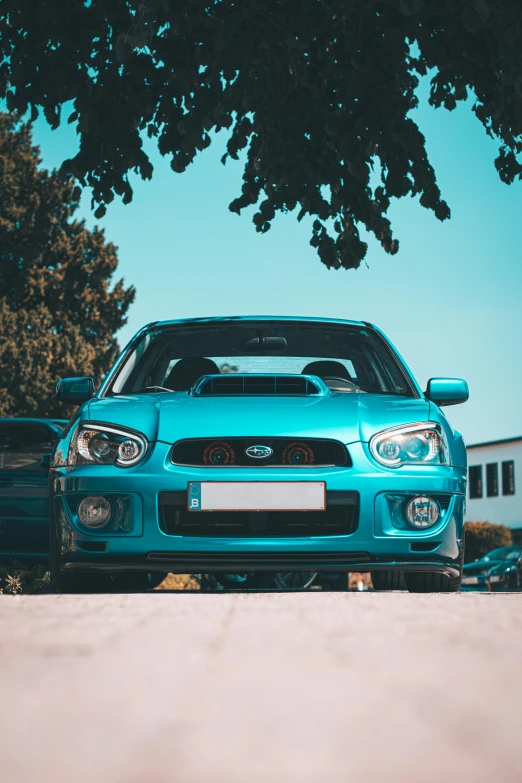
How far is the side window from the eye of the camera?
881 cm

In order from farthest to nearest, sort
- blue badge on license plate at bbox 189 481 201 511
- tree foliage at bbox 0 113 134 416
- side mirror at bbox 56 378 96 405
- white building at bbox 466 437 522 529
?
white building at bbox 466 437 522 529 → tree foliage at bbox 0 113 134 416 → side mirror at bbox 56 378 96 405 → blue badge on license plate at bbox 189 481 201 511

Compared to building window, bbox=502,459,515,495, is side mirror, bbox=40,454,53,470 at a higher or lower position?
higher

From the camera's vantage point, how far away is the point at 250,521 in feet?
15.8

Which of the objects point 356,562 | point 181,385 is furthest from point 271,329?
point 356,562

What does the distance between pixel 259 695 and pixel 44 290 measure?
32.7m

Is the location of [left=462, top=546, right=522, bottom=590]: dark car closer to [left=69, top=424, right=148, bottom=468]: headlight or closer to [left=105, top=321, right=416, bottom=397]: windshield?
[left=105, top=321, right=416, bottom=397]: windshield

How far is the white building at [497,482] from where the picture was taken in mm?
52906

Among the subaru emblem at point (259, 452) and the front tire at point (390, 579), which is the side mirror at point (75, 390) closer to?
the subaru emblem at point (259, 452)

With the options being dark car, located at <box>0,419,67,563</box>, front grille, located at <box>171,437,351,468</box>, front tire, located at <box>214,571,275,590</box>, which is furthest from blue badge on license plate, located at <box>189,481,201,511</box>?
dark car, located at <box>0,419,67,563</box>

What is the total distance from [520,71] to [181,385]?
11.4 ft

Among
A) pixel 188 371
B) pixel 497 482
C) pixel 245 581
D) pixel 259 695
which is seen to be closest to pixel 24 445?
pixel 245 581

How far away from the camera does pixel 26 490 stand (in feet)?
27.5

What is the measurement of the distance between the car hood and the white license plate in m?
0.25

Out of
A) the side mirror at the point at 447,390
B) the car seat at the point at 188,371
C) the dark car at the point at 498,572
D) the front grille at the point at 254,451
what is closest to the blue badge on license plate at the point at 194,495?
the front grille at the point at 254,451
